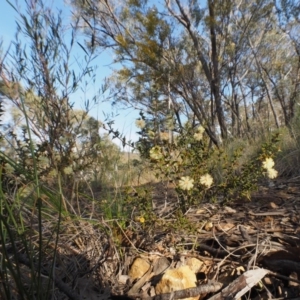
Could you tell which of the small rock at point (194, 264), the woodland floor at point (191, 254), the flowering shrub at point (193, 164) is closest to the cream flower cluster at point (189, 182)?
the flowering shrub at point (193, 164)

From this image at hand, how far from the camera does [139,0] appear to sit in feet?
36.1

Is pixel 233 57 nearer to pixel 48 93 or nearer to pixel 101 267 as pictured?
pixel 48 93

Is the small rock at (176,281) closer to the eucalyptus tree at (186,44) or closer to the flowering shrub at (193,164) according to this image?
the flowering shrub at (193,164)

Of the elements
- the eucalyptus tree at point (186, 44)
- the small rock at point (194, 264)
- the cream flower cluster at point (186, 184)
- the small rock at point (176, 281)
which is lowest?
the small rock at point (176, 281)

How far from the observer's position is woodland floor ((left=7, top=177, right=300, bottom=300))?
1401 millimetres

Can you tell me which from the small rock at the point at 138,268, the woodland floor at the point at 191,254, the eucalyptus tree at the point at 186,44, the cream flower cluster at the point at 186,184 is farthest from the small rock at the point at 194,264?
the eucalyptus tree at the point at 186,44

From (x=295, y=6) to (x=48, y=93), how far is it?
41.7 feet

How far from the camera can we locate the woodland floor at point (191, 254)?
1401mm

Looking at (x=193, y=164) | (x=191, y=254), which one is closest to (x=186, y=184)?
(x=193, y=164)

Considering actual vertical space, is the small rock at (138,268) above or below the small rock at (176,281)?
above

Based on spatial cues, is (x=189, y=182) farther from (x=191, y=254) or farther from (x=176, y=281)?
(x=176, y=281)

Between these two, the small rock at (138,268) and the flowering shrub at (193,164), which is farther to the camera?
the flowering shrub at (193,164)

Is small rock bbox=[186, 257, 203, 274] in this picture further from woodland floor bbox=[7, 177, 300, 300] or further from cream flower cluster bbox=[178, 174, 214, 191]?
cream flower cluster bbox=[178, 174, 214, 191]

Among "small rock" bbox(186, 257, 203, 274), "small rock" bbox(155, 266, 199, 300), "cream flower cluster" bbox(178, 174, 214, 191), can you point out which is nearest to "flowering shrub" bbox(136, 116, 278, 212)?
"cream flower cluster" bbox(178, 174, 214, 191)
